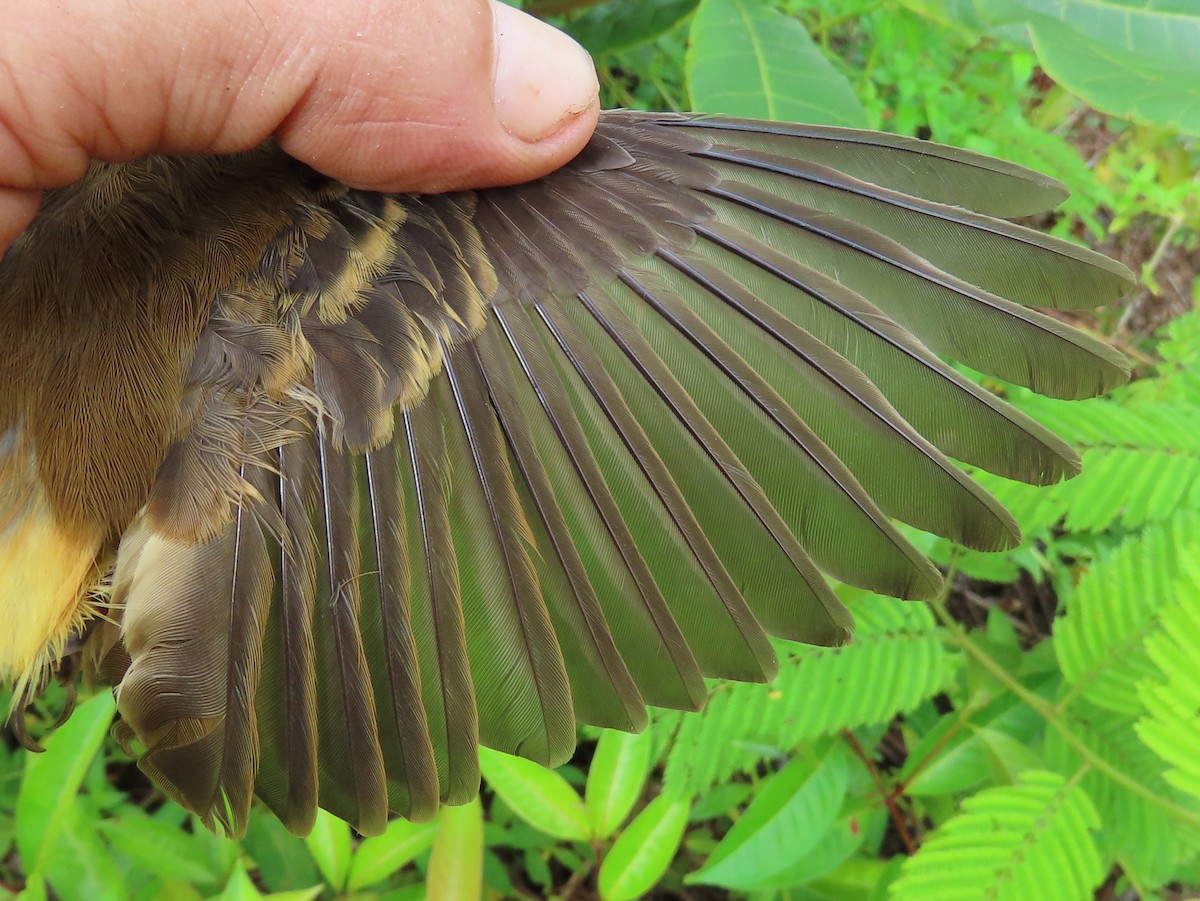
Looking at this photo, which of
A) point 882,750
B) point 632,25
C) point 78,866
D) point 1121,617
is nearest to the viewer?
point 78,866

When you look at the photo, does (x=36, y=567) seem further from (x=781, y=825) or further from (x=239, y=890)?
(x=781, y=825)

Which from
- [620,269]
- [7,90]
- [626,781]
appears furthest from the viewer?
[626,781]

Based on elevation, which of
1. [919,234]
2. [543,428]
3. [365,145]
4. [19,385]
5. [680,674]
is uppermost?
[919,234]

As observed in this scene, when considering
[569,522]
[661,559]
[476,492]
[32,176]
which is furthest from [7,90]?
[661,559]

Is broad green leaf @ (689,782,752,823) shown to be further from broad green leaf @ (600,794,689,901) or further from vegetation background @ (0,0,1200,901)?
broad green leaf @ (600,794,689,901)

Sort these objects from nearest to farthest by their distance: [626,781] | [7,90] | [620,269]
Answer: [7,90], [620,269], [626,781]

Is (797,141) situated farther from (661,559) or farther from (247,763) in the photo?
(247,763)

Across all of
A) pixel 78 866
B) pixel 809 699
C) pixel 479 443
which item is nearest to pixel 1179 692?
pixel 809 699

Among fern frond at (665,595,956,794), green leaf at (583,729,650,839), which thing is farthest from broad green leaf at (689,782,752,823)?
green leaf at (583,729,650,839)
